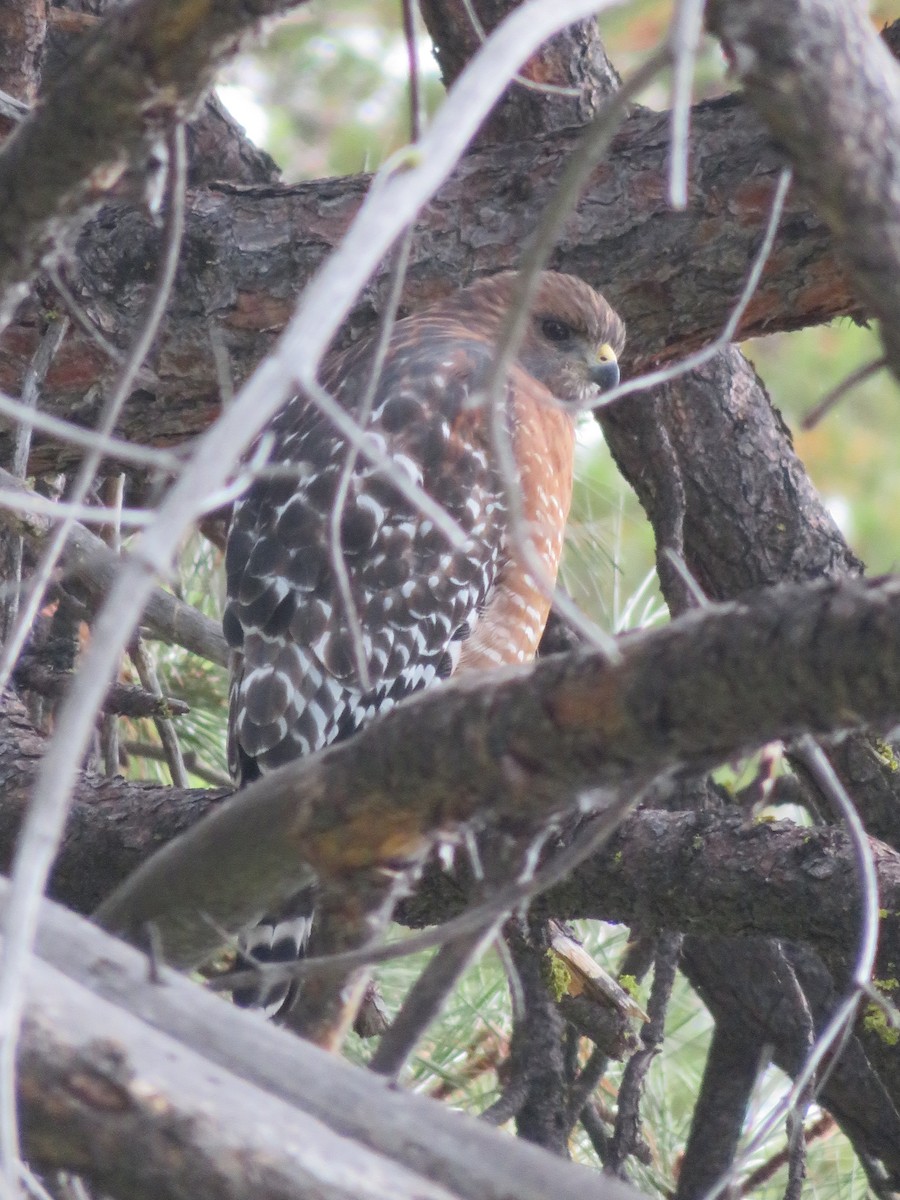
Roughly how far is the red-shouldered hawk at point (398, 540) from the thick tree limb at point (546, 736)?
4.60ft

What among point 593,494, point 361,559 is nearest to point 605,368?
point 361,559

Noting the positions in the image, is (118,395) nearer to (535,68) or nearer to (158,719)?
(158,719)

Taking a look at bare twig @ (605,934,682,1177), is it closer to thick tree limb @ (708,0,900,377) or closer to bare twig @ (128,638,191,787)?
bare twig @ (128,638,191,787)

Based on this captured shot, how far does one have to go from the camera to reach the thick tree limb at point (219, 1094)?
105cm

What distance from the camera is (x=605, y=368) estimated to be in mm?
3615

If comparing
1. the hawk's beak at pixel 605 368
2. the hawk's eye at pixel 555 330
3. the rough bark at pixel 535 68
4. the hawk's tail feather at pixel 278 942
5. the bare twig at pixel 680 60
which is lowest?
the hawk's tail feather at pixel 278 942

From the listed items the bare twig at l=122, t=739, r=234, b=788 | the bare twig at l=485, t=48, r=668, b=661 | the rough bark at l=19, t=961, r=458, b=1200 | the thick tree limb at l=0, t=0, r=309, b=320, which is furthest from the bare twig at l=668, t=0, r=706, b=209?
the bare twig at l=122, t=739, r=234, b=788

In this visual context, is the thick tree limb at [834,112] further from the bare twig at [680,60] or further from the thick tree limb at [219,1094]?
the thick tree limb at [219,1094]

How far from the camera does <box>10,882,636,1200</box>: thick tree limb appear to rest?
105cm

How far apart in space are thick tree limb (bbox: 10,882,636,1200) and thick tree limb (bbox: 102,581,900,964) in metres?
0.23

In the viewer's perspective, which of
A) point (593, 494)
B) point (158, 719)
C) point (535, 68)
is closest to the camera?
point (158, 719)

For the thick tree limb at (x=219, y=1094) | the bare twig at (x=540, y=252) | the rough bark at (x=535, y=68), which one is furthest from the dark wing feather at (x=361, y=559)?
the bare twig at (x=540, y=252)

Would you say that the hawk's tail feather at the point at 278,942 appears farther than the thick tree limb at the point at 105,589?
Yes

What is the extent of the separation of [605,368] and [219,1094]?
9.03 ft
